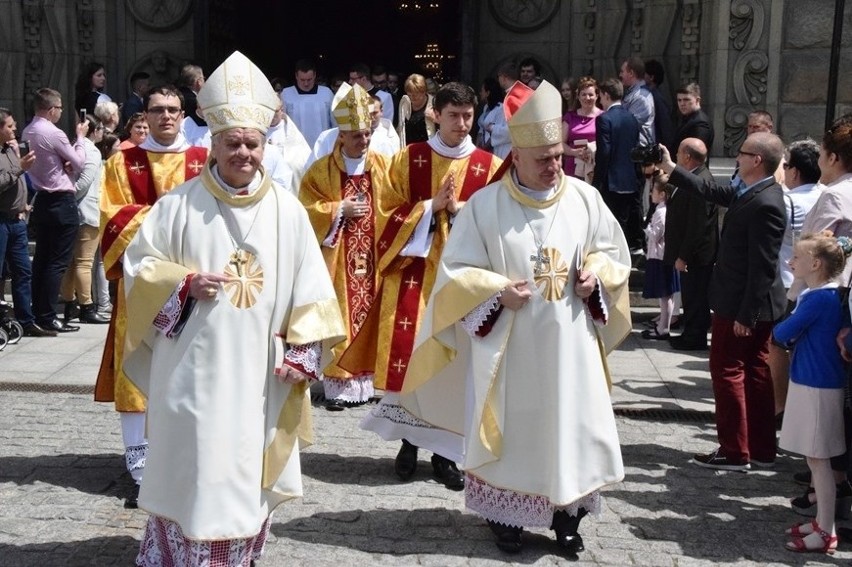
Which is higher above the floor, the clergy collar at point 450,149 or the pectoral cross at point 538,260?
the clergy collar at point 450,149

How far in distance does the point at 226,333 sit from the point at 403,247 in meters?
2.17

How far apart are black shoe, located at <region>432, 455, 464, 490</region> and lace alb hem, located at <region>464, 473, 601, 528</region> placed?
2.81 feet

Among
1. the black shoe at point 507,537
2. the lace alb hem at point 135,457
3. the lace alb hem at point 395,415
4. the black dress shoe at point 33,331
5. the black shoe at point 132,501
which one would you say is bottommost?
the black dress shoe at point 33,331

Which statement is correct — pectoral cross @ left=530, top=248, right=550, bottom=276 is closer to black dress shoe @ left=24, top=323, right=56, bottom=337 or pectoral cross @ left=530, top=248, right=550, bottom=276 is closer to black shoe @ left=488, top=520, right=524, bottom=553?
black shoe @ left=488, top=520, right=524, bottom=553

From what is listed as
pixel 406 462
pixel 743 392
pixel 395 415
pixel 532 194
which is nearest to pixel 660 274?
pixel 743 392

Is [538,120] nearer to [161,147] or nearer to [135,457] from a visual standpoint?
[161,147]

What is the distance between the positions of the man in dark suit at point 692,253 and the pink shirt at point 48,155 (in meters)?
4.78

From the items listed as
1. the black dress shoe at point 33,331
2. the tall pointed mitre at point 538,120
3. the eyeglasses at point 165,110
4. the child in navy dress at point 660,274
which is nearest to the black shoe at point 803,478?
the tall pointed mitre at point 538,120

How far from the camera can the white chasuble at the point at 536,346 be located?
5035 millimetres

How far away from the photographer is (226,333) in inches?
176

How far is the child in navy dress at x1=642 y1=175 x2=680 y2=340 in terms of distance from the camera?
32.7 ft

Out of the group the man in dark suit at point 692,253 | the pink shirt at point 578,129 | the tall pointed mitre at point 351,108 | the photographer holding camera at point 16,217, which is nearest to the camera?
the tall pointed mitre at point 351,108

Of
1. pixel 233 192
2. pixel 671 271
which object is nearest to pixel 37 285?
pixel 671 271

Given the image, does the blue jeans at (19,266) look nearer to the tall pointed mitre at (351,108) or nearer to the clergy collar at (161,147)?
the tall pointed mitre at (351,108)
